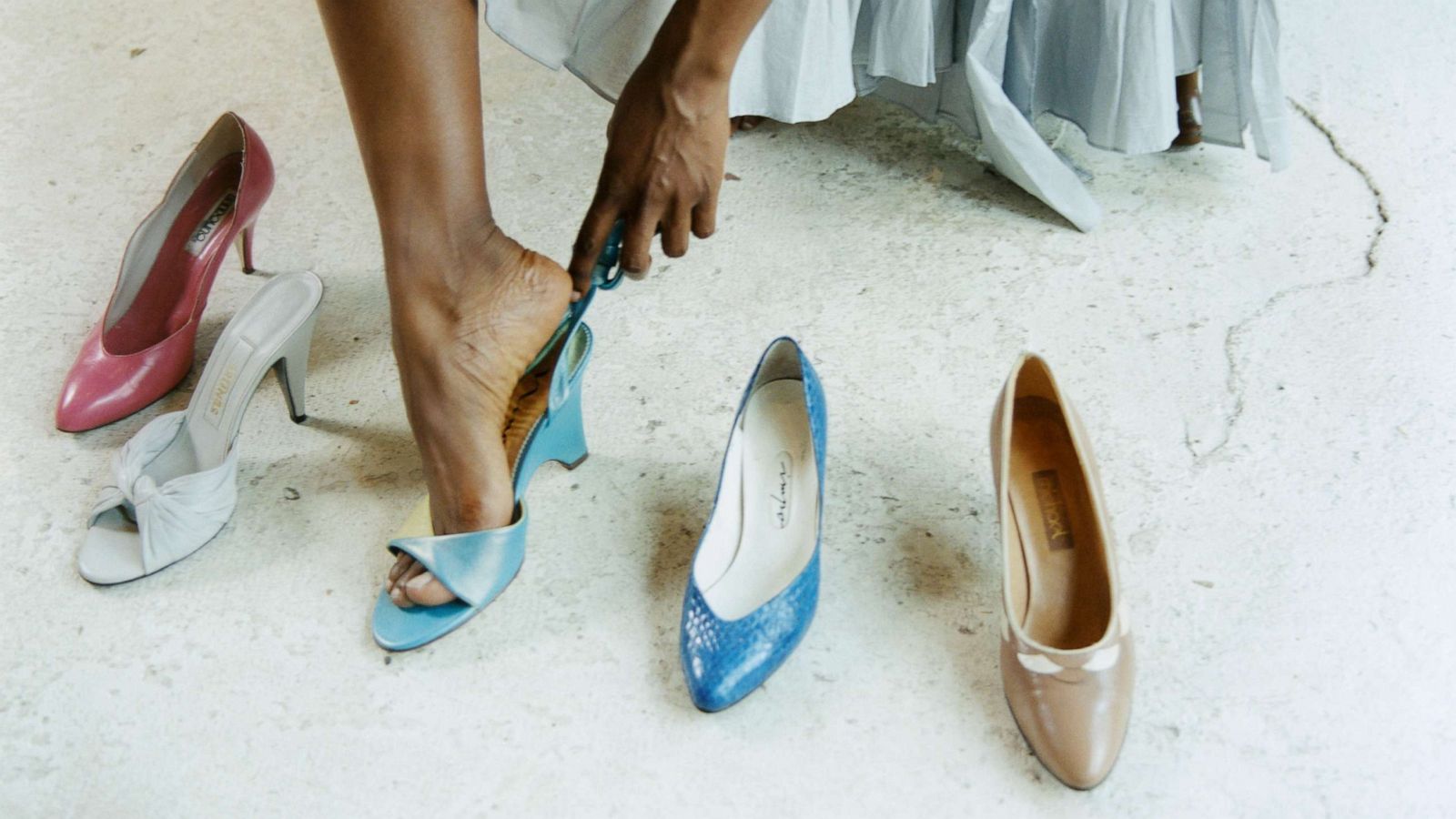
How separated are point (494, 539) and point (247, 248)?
52cm

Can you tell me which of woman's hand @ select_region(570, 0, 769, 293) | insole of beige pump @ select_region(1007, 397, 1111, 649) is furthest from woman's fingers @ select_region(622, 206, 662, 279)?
Answer: insole of beige pump @ select_region(1007, 397, 1111, 649)

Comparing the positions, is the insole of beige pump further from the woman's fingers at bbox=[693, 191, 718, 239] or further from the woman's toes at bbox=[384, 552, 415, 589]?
the woman's toes at bbox=[384, 552, 415, 589]

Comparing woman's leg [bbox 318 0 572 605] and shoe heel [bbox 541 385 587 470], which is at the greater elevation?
woman's leg [bbox 318 0 572 605]

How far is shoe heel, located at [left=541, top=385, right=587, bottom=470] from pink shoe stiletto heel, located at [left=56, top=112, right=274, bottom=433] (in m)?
0.43

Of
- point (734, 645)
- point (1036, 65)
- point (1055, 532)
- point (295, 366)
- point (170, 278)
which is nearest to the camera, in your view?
point (734, 645)

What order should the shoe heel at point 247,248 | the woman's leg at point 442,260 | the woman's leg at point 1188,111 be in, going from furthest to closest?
the woman's leg at point 1188,111 < the shoe heel at point 247,248 < the woman's leg at point 442,260

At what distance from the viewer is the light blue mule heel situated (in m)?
0.91

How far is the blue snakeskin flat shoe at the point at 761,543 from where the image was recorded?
867 mm

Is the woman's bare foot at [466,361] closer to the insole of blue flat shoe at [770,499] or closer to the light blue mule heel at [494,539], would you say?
the light blue mule heel at [494,539]

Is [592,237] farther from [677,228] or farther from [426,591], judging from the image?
[426,591]

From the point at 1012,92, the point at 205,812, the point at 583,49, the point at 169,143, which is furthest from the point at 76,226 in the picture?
the point at 1012,92

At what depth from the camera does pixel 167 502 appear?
3.15 feet

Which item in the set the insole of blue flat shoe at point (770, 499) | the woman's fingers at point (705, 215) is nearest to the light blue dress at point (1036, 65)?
the woman's fingers at point (705, 215)

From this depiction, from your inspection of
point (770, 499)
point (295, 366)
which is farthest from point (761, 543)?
point (295, 366)
